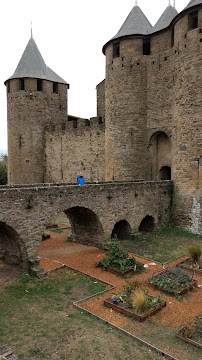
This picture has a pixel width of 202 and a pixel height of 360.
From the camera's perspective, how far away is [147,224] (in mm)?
16156

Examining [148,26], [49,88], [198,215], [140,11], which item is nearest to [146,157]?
[198,215]

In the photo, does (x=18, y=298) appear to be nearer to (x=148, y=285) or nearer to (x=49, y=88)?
(x=148, y=285)

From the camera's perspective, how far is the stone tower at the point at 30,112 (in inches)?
1018

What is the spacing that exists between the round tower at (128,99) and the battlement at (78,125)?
9.24ft

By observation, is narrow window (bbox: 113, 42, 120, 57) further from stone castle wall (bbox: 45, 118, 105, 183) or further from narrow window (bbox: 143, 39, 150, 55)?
stone castle wall (bbox: 45, 118, 105, 183)

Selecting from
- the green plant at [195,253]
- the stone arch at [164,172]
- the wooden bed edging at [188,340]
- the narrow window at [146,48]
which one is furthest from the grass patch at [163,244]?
the narrow window at [146,48]

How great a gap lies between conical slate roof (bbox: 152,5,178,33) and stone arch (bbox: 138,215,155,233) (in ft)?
37.9

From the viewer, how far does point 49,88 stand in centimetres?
2653

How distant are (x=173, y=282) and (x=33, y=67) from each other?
76.4ft

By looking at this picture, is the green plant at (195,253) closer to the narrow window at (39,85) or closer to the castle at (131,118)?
the castle at (131,118)

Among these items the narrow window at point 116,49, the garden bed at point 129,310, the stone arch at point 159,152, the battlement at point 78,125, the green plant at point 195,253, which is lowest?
the garden bed at point 129,310

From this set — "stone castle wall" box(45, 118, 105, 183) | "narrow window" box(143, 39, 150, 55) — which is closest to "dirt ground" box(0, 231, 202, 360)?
"stone castle wall" box(45, 118, 105, 183)

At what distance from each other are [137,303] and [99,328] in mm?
1093

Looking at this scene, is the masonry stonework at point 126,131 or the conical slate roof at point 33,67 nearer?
the masonry stonework at point 126,131
